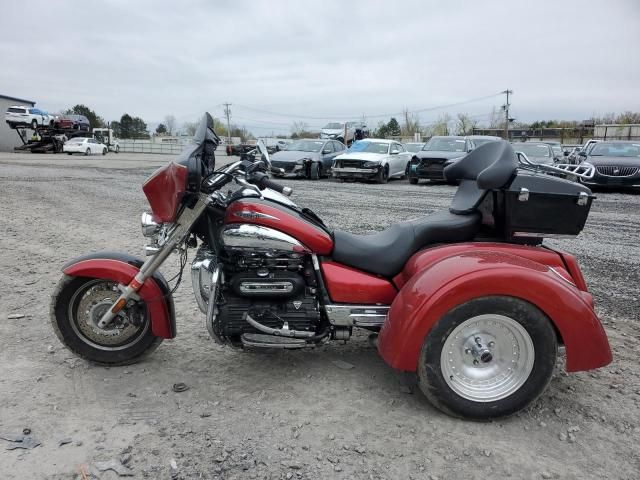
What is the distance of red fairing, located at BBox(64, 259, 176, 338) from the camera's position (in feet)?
10.5

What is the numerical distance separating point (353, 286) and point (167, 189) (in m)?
1.31

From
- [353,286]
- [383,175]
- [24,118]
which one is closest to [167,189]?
[353,286]

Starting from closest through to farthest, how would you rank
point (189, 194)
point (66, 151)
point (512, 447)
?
1. point (512, 447)
2. point (189, 194)
3. point (66, 151)

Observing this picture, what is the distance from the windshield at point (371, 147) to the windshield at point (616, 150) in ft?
21.6

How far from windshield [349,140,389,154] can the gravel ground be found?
13176 mm

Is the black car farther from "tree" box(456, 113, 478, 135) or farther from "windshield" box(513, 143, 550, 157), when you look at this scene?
"tree" box(456, 113, 478, 135)

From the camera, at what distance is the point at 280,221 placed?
296 cm

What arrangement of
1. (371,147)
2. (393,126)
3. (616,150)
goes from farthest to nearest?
(393,126) → (371,147) → (616,150)

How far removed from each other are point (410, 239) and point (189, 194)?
1.44 m

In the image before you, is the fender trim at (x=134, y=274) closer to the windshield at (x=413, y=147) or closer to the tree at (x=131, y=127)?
the windshield at (x=413, y=147)

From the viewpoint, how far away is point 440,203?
10.7 metres

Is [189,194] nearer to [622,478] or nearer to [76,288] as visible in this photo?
[76,288]

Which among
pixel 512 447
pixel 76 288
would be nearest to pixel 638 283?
pixel 512 447

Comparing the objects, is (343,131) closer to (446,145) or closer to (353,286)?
(446,145)
